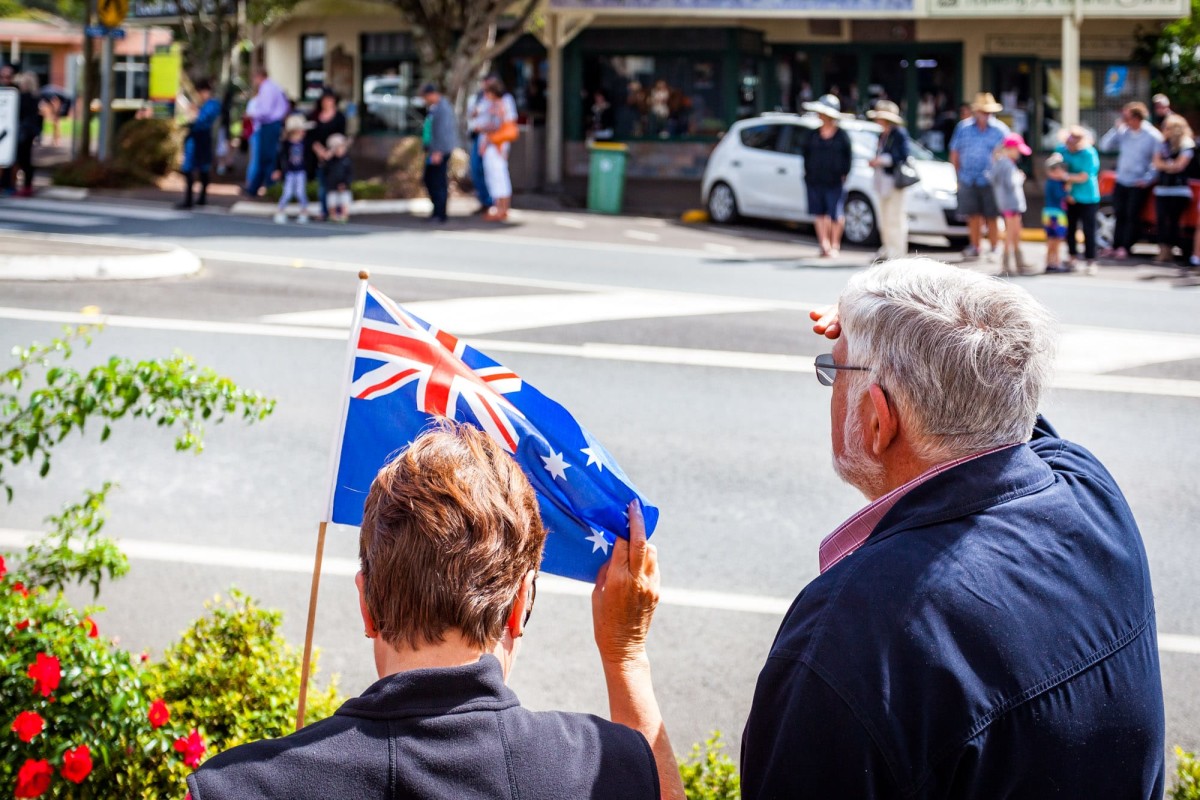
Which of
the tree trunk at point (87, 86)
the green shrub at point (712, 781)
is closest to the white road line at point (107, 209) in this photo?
the tree trunk at point (87, 86)

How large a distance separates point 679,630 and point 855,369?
11.0 ft

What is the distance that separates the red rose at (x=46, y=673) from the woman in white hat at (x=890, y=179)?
14361 mm

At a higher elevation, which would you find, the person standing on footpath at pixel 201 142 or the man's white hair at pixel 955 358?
the person standing on footpath at pixel 201 142

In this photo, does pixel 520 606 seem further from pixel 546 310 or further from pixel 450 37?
pixel 450 37

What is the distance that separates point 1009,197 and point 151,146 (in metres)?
14.1

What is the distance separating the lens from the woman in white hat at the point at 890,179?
1692cm

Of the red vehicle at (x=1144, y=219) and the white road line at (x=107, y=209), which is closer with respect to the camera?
the red vehicle at (x=1144, y=219)

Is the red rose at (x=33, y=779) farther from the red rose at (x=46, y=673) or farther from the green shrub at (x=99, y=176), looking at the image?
the green shrub at (x=99, y=176)

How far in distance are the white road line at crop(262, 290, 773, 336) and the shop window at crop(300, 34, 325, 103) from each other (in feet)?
67.5

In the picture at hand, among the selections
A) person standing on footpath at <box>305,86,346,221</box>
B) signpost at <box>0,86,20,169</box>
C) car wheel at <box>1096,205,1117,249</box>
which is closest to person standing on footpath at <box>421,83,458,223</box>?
person standing on footpath at <box>305,86,346,221</box>

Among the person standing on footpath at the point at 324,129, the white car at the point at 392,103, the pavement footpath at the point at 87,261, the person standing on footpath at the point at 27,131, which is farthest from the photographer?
the white car at the point at 392,103

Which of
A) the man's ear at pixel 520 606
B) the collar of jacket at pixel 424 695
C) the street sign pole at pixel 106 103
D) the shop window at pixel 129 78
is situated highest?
the shop window at pixel 129 78

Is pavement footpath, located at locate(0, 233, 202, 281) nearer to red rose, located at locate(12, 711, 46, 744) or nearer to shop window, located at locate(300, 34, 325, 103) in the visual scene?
red rose, located at locate(12, 711, 46, 744)

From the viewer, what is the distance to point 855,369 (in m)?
2.64
